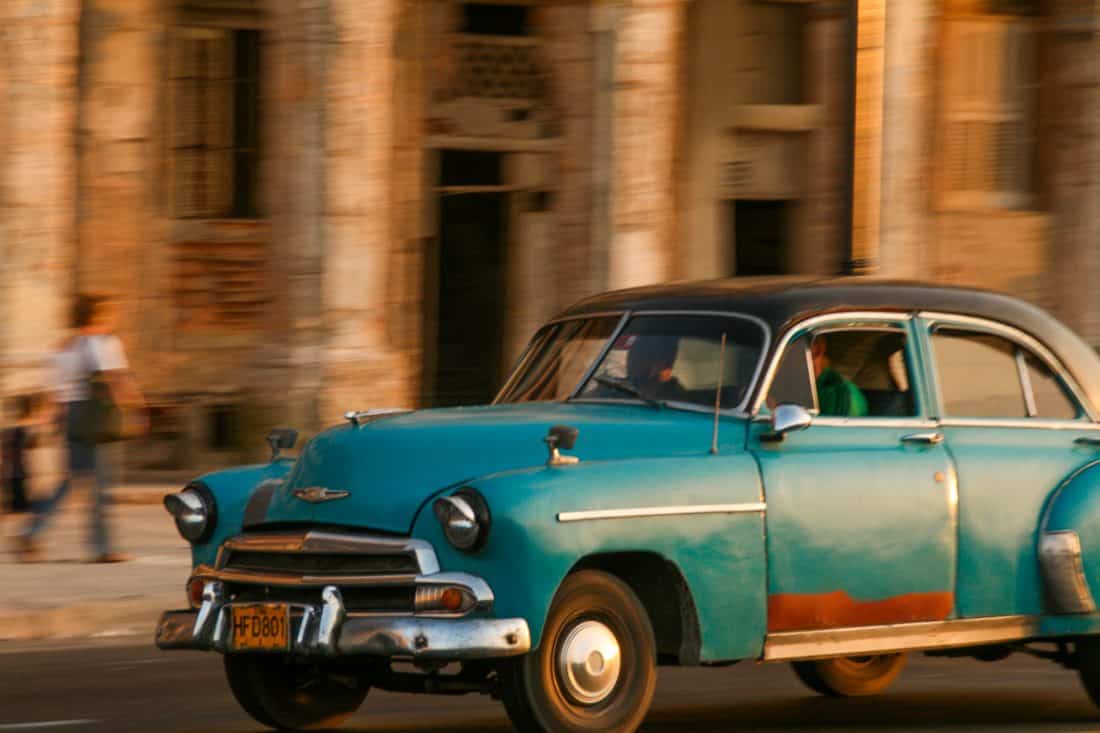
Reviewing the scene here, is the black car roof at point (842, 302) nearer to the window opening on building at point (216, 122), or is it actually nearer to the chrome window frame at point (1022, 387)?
the chrome window frame at point (1022, 387)

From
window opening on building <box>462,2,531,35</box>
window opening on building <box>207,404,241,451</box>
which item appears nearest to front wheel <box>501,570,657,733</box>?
window opening on building <box>207,404,241,451</box>

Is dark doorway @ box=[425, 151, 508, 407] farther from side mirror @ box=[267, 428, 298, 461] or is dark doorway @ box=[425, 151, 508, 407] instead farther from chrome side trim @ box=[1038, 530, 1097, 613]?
chrome side trim @ box=[1038, 530, 1097, 613]

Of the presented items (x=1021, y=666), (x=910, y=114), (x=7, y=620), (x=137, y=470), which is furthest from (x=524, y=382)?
(x=910, y=114)

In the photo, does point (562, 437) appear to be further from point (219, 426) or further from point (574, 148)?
point (219, 426)

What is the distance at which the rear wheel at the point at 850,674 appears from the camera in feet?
34.9

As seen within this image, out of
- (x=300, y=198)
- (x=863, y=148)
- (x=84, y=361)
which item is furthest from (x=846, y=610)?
(x=300, y=198)

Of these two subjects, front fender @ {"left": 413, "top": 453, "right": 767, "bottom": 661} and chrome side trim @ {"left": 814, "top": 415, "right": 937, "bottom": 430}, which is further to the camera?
chrome side trim @ {"left": 814, "top": 415, "right": 937, "bottom": 430}

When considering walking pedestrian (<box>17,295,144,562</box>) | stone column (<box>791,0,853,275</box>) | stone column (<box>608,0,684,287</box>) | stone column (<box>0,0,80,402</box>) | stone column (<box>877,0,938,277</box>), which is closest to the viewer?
walking pedestrian (<box>17,295,144,562</box>)

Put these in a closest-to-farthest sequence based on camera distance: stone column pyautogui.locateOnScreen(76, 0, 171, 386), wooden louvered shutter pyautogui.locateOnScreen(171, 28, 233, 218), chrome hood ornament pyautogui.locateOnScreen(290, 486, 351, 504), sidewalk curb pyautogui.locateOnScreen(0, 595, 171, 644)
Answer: chrome hood ornament pyautogui.locateOnScreen(290, 486, 351, 504)
sidewalk curb pyautogui.locateOnScreen(0, 595, 171, 644)
stone column pyautogui.locateOnScreen(76, 0, 171, 386)
wooden louvered shutter pyautogui.locateOnScreen(171, 28, 233, 218)

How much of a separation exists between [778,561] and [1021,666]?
369cm

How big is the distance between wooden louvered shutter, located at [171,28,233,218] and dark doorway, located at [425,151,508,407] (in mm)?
2054

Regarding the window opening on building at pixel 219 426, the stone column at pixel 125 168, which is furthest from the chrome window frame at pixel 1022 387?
the stone column at pixel 125 168

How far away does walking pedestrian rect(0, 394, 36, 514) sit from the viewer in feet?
57.9

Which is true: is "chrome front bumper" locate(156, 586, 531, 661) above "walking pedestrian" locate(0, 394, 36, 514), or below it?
above
